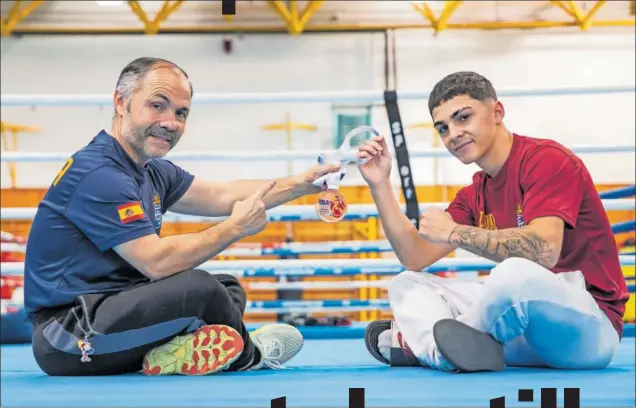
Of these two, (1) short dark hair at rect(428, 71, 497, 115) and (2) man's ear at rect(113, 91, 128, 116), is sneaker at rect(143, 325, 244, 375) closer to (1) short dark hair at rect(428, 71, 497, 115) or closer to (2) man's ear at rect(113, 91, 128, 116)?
(2) man's ear at rect(113, 91, 128, 116)

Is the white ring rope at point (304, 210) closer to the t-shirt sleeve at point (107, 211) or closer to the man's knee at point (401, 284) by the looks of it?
the man's knee at point (401, 284)

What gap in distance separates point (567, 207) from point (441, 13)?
922 cm

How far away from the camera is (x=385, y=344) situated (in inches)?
92.2

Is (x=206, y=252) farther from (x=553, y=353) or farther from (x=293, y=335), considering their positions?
(x=553, y=353)

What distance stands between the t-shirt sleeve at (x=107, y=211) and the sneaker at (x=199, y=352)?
299 millimetres

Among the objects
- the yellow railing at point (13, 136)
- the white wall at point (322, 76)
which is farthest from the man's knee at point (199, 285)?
the yellow railing at point (13, 136)

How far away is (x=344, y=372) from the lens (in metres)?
2.13

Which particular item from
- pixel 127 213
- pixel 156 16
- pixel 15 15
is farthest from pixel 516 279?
pixel 15 15

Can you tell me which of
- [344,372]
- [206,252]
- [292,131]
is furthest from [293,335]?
[292,131]

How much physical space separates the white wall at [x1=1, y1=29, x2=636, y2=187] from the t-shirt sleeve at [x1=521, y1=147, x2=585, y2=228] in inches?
333

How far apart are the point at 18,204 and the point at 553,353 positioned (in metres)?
9.10

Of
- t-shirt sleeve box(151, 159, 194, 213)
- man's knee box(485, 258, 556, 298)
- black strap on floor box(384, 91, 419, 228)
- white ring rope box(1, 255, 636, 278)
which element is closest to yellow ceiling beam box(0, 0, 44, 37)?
white ring rope box(1, 255, 636, 278)

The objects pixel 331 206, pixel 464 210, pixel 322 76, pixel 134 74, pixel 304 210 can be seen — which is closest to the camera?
pixel 134 74

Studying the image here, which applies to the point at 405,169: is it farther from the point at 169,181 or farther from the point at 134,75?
the point at 134,75
